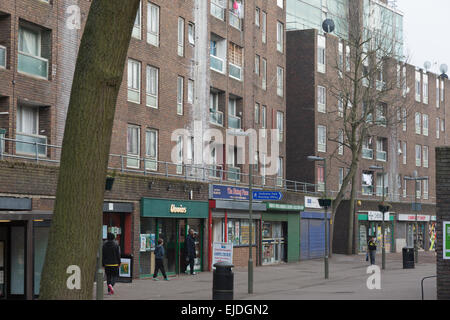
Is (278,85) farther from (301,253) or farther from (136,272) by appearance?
(136,272)

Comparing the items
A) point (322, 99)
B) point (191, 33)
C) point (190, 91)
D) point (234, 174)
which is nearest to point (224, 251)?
point (190, 91)

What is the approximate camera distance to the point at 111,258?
21.8 metres

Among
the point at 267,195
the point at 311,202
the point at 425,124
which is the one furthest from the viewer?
the point at 425,124

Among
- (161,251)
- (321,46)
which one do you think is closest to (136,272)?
(161,251)

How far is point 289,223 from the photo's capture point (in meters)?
44.3

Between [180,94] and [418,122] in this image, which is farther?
[418,122]

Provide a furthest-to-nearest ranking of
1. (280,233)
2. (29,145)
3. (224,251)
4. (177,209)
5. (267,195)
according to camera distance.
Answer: (280,233)
(177,209)
(267,195)
(29,145)
(224,251)

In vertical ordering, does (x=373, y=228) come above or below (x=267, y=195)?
below

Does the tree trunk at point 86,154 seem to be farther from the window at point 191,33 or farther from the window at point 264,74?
the window at point 264,74

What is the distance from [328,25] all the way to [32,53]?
3630 centimetres

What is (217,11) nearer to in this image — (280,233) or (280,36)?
(280,36)

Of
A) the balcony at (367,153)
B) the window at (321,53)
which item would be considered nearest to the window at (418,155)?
the balcony at (367,153)

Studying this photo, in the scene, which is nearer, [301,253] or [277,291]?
[277,291]

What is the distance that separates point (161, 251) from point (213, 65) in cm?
1400
